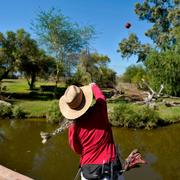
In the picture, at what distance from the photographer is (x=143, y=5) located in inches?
1442

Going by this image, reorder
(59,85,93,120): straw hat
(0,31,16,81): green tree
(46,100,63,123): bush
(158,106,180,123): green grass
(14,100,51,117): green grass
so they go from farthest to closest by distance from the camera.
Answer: (0,31,16,81): green tree
(14,100,51,117): green grass
(46,100,63,123): bush
(158,106,180,123): green grass
(59,85,93,120): straw hat

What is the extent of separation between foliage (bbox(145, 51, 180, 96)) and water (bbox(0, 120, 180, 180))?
853 cm

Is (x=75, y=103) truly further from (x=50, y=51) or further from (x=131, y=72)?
(x=131, y=72)

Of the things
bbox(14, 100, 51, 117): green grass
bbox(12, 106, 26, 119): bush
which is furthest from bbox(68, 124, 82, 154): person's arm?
bbox(14, 100, 51, 117): green grass

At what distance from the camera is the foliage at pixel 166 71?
80.9ft

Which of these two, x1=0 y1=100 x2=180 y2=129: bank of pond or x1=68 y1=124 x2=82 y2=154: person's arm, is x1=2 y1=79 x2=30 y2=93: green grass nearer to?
x1=0 y1=100 x2=180 y2=129: bank of pond

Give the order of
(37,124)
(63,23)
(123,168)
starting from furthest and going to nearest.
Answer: (63,23) → (37,124) → (123,168)

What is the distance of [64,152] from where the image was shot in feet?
38.3

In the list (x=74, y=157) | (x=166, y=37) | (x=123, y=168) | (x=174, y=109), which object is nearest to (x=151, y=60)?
(x=174, y=109)

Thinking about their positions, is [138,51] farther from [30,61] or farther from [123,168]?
[123,168]

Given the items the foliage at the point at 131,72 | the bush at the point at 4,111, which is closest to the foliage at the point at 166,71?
the bush at the point at 4,111

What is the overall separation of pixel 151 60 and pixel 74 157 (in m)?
16.2

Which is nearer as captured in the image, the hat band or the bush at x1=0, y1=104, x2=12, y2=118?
the hat band

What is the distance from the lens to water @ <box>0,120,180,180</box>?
939 cm
